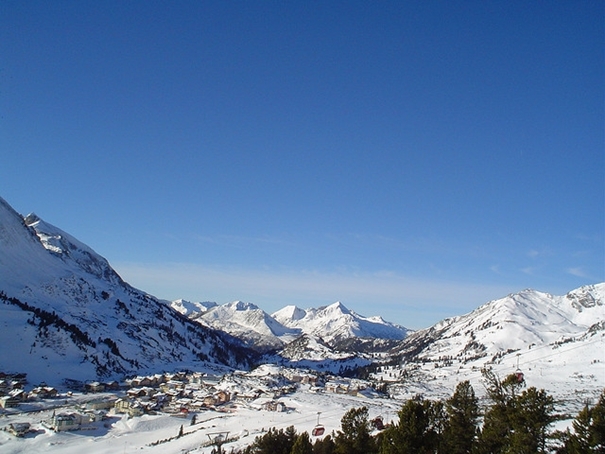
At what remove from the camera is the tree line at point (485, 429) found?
34.2 metres

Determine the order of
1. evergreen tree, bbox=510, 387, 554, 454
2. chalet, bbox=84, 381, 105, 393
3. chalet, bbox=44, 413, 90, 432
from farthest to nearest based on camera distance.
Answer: chalet, bbox=84, 381, 105, 393, chalet, bbox=44, 413, 90, 432, evergreen tree, bbox=510, 387, 554, 454

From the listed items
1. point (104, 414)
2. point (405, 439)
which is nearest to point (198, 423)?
point (104, 414)

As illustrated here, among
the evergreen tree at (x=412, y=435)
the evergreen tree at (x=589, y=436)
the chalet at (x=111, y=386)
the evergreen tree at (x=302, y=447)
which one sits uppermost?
the evergreen tree at (x=589, y=436)

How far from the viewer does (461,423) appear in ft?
133

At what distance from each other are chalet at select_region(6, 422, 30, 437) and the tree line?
5048 cm

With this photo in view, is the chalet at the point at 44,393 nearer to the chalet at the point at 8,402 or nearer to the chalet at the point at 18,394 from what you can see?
the chalet at the point at 18,394

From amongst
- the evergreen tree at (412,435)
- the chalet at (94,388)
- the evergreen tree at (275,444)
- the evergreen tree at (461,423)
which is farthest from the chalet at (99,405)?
the evergreen tree at (461,423)

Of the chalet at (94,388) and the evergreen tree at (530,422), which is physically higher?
→ the evergreen tree at (530,422)

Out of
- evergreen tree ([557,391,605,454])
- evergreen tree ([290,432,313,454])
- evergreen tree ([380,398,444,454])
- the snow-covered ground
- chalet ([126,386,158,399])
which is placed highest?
evergreen tree ([557,391,605,454])

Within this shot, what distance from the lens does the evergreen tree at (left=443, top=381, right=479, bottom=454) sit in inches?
1544

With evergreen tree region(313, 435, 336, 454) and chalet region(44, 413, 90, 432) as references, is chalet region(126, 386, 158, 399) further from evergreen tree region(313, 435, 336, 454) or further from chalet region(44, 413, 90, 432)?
evergreen tree region(313, 435, 336, 454)

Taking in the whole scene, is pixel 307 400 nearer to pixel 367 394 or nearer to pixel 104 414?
pixel 367 394

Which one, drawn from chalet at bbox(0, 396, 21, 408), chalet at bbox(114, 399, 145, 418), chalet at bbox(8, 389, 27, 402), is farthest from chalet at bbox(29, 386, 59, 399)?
chalet at bbox(114, 399, 145, 418)

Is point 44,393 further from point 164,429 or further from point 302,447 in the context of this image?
point 302,447
